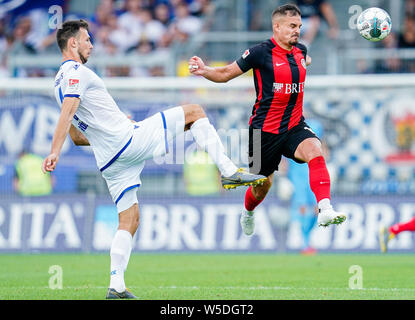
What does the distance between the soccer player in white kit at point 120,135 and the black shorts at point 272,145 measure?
4.33 feet

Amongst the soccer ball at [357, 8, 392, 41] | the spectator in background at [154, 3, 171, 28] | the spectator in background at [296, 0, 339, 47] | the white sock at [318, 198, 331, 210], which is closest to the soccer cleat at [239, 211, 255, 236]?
the white sock at [318, 198, 331, 210]

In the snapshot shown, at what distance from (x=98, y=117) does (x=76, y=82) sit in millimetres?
450

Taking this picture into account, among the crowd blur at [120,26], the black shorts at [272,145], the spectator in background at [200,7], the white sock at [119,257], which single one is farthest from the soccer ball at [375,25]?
the spectator in background at [200,7]

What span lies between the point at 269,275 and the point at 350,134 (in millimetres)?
6435

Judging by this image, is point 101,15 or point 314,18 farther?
point 101,15

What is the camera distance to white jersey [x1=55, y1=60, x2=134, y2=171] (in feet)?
27.9

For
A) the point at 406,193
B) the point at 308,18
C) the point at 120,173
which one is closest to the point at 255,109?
the point at 120,173

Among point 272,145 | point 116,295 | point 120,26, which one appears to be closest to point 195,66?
point 272,145

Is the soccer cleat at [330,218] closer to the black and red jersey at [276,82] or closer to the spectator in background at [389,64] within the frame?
the black and red jersey at [276,82]

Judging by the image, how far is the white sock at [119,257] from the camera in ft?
27.8

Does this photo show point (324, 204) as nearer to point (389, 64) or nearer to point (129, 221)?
point (129, 221)

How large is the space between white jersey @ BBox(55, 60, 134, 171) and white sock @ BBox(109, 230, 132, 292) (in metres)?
0.75

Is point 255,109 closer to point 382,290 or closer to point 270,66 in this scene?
point 270,66

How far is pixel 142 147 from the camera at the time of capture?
8633 millimetres
